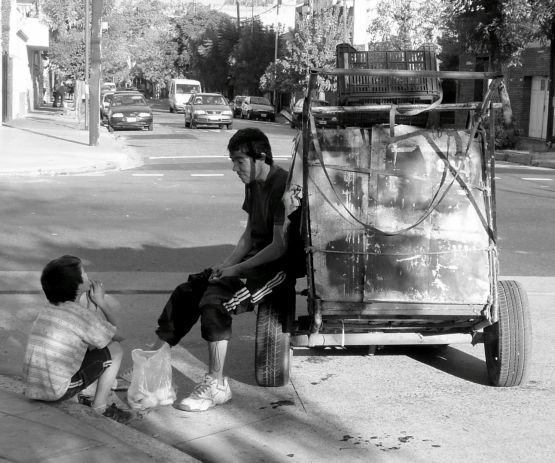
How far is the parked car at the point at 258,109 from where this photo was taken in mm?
57219

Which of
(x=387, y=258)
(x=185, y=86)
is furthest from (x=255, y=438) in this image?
(x=185, y=86)

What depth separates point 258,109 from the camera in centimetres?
5750

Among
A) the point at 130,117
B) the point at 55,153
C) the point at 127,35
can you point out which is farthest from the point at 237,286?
the point at 127,35

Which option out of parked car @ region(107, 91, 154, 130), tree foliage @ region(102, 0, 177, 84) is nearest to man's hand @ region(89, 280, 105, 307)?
parked car @ region(107, 91, 154, 130)

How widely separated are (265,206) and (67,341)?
1.44 m

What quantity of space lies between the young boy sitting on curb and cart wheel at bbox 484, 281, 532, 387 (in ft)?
7.13

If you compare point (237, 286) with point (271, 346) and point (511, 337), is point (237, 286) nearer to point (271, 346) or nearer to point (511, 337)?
point (271, 346)

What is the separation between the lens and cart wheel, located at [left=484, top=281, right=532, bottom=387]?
5.46m

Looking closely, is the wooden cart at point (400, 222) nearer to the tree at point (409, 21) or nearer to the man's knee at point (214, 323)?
the man's knee at point (214, 323)

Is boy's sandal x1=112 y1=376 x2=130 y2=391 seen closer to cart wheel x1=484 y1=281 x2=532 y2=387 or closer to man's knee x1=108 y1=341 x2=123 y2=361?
man's knee x1=108 y1=341 x2=123 y2=361

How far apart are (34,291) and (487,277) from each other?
14.2 feet

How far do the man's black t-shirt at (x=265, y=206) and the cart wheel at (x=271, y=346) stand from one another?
495mm

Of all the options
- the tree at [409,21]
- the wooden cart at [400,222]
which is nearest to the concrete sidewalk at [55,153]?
the wooden cart at [400,222]

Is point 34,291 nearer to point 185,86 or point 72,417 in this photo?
point 72,417
